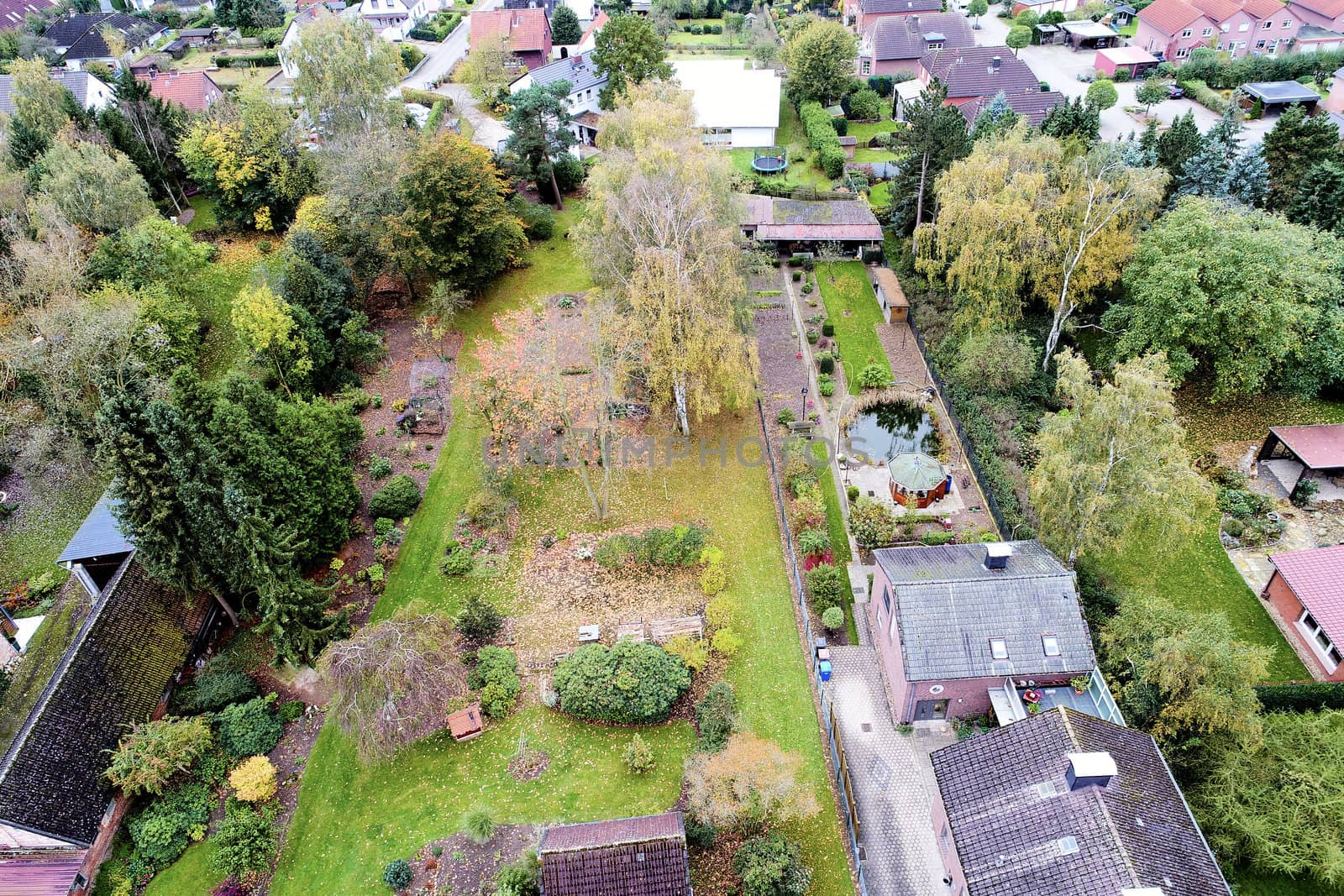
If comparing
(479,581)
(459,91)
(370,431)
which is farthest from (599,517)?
Answer: (459,91)

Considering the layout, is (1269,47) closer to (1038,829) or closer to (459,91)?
(459,91)

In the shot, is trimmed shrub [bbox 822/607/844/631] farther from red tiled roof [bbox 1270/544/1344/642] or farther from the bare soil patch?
red tiled roof [bbox 1270/544/1344/642]

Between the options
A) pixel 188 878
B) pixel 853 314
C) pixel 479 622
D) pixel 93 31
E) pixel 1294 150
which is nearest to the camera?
pixel 188 878

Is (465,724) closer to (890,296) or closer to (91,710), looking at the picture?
(91,710)

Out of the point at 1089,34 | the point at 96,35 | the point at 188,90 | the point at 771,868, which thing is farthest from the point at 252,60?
the point at 771,868

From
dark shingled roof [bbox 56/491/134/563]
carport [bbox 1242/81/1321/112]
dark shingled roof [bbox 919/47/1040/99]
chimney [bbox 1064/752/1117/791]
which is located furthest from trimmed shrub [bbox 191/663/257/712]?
carport [bbox 1242/81/1321/112]

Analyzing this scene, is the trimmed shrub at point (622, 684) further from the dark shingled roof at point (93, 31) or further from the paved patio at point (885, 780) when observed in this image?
the dark shingled roof at point (93, 31)
